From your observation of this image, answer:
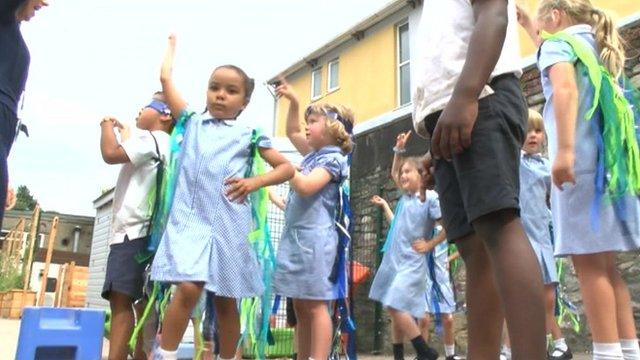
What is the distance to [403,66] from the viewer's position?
13438 millimetres

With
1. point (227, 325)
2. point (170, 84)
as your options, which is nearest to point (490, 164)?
point (227, 325)

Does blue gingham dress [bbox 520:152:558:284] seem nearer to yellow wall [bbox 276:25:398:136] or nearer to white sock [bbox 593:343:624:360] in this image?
white sock [bbox 593:343:624:360]

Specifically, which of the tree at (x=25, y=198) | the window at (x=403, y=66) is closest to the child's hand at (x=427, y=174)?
the window at (x=403, y=66)

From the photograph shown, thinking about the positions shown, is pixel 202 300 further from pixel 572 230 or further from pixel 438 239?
pixel 438 239

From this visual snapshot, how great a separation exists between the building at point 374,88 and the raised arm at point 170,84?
103 inches

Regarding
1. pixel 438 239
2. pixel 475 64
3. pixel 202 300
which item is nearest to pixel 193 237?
pixel 202 300

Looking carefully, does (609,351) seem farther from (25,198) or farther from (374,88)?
(25,198)

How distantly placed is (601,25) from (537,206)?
1.72 meters

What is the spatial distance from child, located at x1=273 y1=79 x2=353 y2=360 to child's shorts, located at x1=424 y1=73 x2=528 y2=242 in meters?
1.37

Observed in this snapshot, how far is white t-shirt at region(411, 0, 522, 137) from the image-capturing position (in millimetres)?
1839

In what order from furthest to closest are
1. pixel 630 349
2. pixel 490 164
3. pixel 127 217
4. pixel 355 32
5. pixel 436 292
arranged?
pixel 355 32 → pixel 436 292 → pixel 127 217 → pixel 630 349 → pixel 490 164

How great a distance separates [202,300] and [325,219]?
3.18 ft

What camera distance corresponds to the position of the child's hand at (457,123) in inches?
63.2

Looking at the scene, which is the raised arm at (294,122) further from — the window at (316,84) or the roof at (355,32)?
the window at (316,84)
